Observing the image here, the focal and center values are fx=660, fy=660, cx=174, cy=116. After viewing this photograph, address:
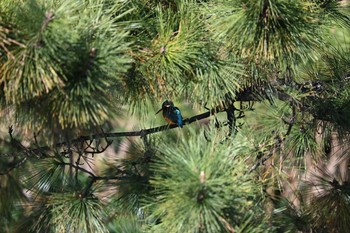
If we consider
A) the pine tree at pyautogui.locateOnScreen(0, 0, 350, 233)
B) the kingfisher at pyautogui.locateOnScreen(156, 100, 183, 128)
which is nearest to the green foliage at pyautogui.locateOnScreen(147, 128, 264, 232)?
the pine tree at pyautogui.locateOnScreen(0, 0, 350, 233)

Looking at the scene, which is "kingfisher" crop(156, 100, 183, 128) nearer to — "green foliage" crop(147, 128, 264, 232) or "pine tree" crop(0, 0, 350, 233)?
"pine tree" crop(0, 0, 350, 233)

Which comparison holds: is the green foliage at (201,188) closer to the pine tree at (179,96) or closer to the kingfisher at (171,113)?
the pine tree at (179,96)

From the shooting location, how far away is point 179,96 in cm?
146

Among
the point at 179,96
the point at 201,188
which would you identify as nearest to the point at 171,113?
the point at 179,96

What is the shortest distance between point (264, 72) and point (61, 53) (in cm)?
48

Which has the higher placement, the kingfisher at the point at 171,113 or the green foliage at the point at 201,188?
the kingfisher at the point at 171,113

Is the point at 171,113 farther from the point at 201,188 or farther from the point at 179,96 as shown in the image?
the point at 201,188

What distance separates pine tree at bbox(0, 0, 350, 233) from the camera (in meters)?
1.16

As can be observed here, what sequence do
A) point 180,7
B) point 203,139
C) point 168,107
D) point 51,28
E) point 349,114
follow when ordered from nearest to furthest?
point 51,28
point 203,139
point 180,7
point 349,114
point 168,107

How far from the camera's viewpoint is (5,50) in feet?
3.78

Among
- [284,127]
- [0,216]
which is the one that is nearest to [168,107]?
[284,127]

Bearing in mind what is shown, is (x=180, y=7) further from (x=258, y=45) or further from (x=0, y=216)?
(x=0, y=216)

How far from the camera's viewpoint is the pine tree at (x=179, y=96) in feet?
3.82

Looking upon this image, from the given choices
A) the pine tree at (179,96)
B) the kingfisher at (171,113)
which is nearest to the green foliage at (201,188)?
the pine tree at (179,96)
